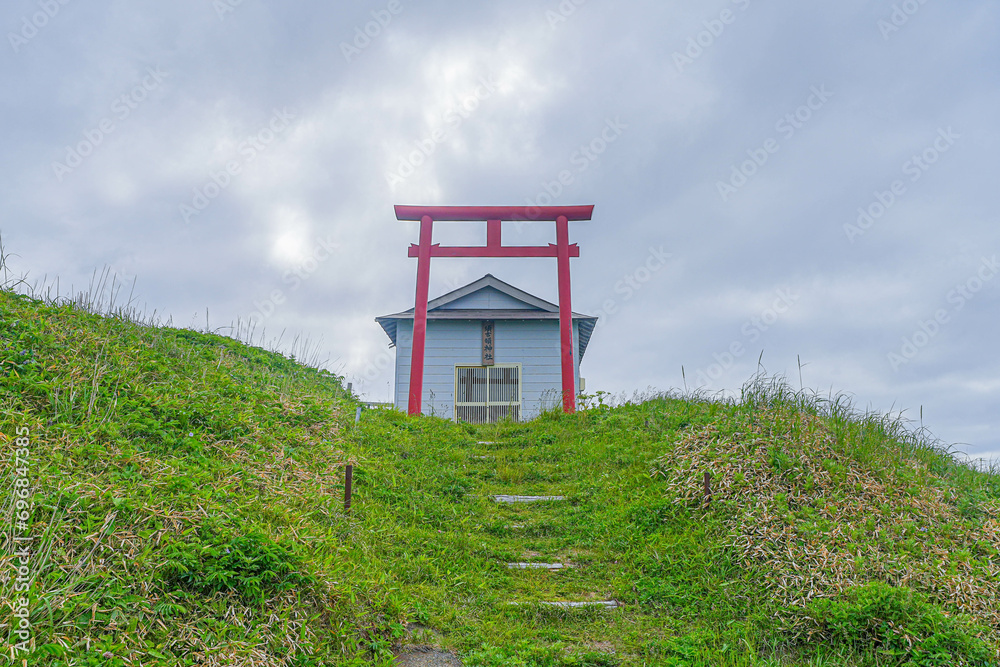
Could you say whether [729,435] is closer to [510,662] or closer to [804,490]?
[804,490]

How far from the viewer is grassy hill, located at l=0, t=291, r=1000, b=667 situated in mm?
3496

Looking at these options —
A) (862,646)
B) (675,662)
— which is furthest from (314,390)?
(862,646)

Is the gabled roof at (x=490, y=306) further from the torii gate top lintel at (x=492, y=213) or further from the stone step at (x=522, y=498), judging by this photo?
the stone step at (x=522, y=498)

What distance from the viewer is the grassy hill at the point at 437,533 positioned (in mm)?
3496

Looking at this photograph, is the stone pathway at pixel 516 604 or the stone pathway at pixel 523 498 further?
the stone pathway at pixel 523 498

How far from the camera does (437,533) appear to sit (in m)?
5.71

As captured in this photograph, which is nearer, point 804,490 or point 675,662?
point 675,662

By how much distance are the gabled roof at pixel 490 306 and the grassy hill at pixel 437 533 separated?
8.24 meters

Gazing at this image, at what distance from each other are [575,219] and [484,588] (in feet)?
31.2

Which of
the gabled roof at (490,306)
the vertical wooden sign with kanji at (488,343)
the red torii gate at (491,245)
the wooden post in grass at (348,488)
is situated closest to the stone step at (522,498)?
the wooden post in grass at (348,488)

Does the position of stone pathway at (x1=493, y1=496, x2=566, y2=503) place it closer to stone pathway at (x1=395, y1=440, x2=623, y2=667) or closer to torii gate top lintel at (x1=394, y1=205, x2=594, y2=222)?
stone pathway at (x1=395, y1=440, x2=623, y2=667)

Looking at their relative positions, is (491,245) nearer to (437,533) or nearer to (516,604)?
(437,533)

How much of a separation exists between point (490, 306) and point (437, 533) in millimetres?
11120

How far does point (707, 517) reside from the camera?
221 inches
